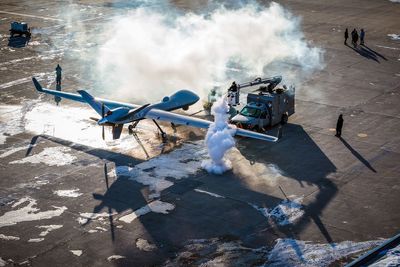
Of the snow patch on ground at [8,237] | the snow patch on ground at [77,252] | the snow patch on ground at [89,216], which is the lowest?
the snow patch on ground at [8,237]

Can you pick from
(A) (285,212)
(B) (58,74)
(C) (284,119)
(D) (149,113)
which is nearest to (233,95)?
(C) (284,119)

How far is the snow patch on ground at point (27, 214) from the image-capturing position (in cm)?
3167

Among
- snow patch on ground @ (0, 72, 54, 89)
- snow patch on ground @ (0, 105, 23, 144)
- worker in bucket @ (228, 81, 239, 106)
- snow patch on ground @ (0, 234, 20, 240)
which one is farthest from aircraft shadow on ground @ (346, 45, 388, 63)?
snow patch on ground @ (0, 234, 20, 240)

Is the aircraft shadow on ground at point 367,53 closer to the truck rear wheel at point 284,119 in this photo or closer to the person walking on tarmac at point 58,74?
the truck rear wheel at point 284,119

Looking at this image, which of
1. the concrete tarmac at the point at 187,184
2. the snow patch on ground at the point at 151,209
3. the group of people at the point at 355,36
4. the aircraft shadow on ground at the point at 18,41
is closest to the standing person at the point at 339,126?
the concrete tarmac at the point at 187,184

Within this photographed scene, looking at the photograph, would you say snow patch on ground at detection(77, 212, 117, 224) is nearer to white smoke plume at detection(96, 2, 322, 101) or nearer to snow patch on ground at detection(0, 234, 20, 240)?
snow patch on ground at detection(0, 234, 20, 240)

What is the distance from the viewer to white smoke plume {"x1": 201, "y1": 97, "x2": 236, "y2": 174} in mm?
36406

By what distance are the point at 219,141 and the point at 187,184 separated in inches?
118

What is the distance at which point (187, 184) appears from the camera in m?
35.4

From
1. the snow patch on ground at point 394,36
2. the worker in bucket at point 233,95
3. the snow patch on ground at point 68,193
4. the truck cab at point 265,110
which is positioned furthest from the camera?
the snow patch on ground at point 394,36

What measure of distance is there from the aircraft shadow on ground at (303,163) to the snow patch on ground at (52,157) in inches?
407

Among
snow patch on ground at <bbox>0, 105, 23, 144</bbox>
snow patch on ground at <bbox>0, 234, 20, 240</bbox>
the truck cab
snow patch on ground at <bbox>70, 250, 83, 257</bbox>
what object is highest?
the truck cab

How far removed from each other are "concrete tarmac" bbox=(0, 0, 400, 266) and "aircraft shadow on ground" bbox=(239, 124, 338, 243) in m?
0.09

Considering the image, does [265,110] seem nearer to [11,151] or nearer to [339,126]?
[339,126]
